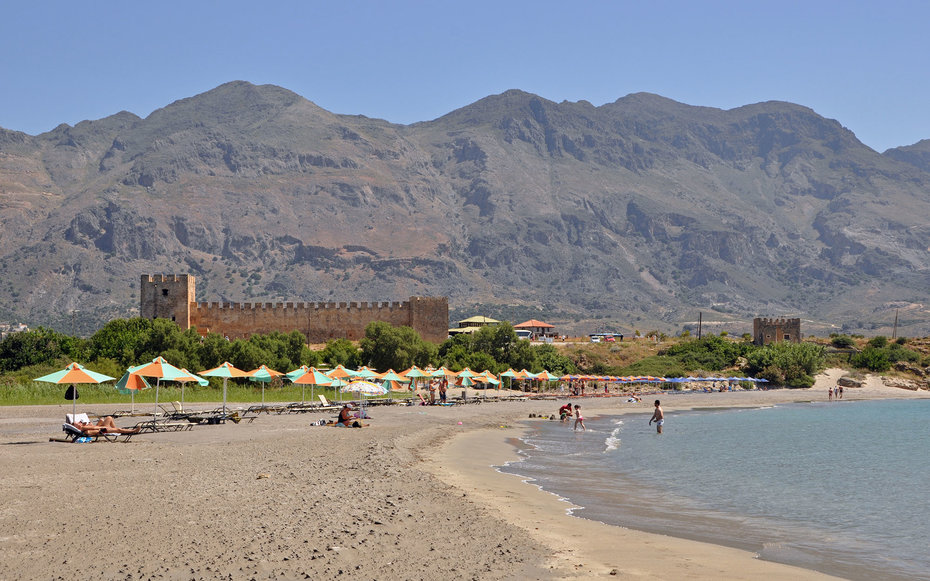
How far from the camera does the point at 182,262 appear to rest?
183 meters

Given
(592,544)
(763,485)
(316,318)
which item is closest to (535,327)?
(316,318)

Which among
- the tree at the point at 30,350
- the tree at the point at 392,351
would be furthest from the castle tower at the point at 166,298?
the tree at the point at 392,351

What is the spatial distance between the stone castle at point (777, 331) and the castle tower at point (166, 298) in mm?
40463

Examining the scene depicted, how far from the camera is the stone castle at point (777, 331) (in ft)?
236

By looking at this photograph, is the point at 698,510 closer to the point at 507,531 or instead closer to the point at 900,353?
the point at 507,531

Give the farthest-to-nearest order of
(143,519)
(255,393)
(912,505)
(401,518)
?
(255,393) < (912,505) < (401,518) < (143,519)

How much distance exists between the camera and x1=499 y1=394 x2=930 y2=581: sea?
33.3ft

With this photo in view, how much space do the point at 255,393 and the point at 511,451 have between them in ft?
52.8

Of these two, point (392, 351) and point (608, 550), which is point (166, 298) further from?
point (608, 550)

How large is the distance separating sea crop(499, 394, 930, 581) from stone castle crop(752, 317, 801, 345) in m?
42.0

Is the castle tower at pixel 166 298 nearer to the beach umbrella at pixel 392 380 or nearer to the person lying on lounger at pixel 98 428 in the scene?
Result: the beach umbrella at pixel 392 380

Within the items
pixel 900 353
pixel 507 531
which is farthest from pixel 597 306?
pixel 507 531

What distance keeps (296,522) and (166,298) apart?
2048 inches

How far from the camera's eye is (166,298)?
58.5m
